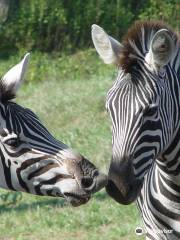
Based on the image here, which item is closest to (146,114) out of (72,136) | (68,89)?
(72,136)

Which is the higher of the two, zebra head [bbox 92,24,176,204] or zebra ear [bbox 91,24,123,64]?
zebra ear [bbox 91,24,123,64]

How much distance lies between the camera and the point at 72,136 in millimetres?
12508

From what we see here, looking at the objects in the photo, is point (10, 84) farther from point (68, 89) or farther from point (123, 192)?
point (68, 89)

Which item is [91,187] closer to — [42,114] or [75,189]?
[75,189]

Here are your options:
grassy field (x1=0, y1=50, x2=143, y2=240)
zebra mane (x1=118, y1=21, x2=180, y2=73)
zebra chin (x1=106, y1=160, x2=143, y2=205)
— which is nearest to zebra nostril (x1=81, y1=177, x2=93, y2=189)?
zebra chin (x1=106, y1=160, x2=143, y2=205)

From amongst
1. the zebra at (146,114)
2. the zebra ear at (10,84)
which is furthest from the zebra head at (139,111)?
the zebra ear at (10,84)

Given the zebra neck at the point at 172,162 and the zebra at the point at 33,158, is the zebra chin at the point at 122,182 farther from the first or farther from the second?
the zebra neck at the point at 172,162

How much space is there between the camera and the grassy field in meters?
8.39

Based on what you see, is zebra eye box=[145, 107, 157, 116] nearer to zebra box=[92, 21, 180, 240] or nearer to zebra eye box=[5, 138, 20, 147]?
zebra box=[92, 21, 180, 240]

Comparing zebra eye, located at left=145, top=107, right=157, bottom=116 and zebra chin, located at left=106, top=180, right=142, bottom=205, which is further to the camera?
zebra eye, located at left=145, top=107, right=157, bottom=116

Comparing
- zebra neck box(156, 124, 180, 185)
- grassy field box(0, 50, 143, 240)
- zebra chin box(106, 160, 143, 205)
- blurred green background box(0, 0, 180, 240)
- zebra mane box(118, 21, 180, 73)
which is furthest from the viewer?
blurred green background box(0, 0, 180, 240)

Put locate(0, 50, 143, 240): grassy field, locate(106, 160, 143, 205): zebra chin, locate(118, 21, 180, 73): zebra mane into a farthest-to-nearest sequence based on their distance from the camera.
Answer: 1. locate(0, 50, 143, 240): grassy field
2. locate(118, 21, 180, 73): zebra mane
3. locate(106, 160, 143, 205): zebra chin

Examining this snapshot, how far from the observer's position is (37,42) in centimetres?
2117

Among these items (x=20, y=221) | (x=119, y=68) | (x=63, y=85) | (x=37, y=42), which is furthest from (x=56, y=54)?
(x=119, y=68)
